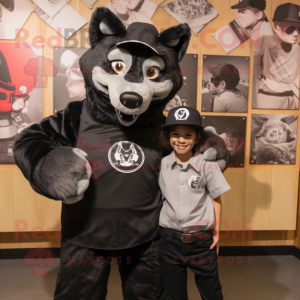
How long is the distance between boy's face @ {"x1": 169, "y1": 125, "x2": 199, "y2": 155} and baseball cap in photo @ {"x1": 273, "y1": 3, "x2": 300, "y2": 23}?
4.88 ft

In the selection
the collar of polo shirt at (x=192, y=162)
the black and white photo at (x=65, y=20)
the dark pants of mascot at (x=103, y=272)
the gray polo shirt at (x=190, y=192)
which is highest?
the black and white photo at (x=65, y=20)

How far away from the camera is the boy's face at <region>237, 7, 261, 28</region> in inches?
79.0

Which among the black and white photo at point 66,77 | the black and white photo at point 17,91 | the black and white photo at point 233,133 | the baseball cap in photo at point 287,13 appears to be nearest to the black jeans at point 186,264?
the black and white photo at point 233,133

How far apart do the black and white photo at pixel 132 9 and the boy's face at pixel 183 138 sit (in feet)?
3.81

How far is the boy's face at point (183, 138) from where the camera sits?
113 centimetres

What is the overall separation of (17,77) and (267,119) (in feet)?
6.29

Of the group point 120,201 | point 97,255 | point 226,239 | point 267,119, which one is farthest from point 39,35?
point 226,239

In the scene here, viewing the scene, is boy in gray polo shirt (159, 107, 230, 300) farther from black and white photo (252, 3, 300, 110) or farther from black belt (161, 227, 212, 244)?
black and white photo (252, 3, 300, 110)

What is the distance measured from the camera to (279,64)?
2053 millimetres

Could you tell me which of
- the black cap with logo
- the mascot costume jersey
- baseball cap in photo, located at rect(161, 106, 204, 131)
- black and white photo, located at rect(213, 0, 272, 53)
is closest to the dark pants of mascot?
the mascot costume jersey

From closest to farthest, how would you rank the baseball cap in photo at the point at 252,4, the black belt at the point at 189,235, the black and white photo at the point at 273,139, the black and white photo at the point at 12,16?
the black belt at the point at 189,235 < the black and white photo at the point at 12,16 < the baseball cap in photo at the point at 252,4 < the black and white photo at the point at 273,139

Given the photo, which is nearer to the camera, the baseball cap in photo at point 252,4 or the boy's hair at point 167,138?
the boy's hair at point 167,138

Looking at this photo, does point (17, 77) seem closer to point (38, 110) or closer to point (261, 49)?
point (38, 110)

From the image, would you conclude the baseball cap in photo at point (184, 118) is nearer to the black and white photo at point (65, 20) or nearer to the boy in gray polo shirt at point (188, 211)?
the boy in gray polo shirt at point (188, 211)
